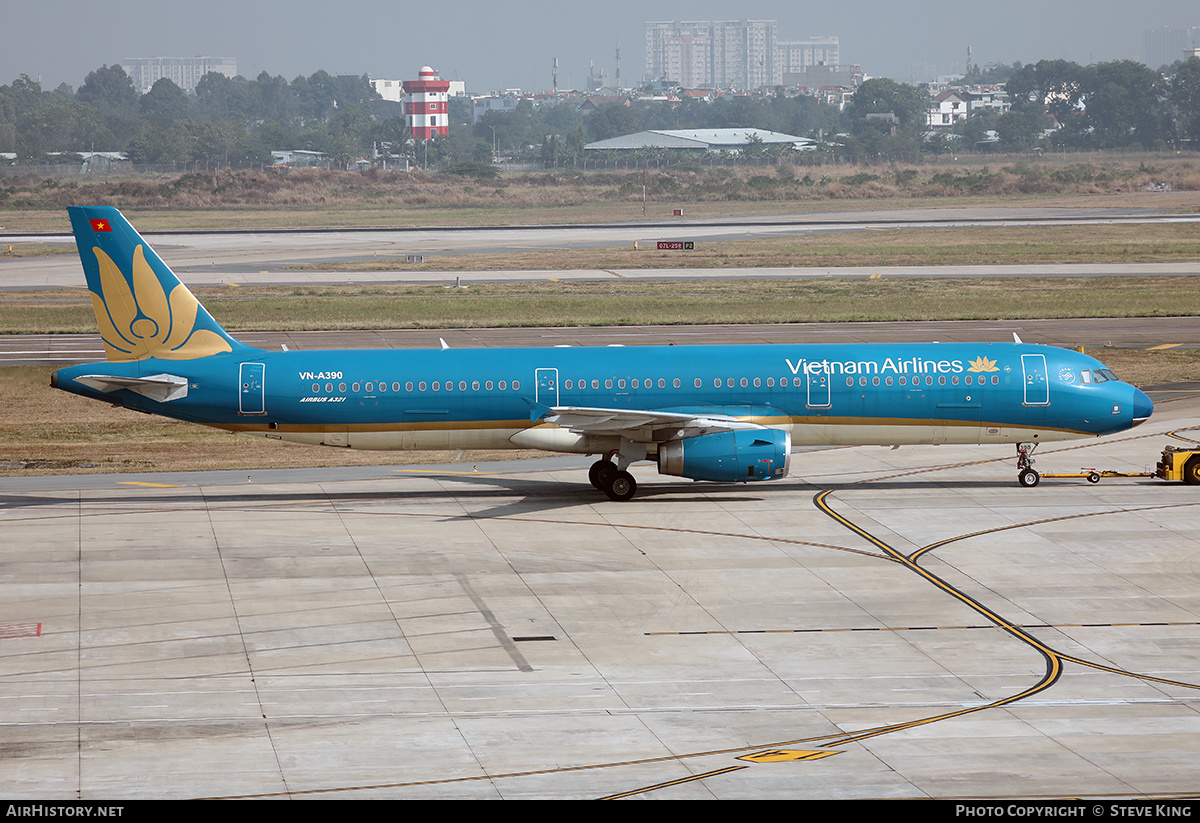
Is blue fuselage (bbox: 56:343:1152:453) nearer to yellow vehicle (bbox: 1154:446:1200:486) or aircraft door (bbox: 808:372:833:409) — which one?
aircraft door (bbox: 808:372:833:409)

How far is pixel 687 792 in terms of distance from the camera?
18703 millimetres

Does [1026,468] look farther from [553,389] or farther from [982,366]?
[553,389]

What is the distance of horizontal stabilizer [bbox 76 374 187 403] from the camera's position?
38.5 m

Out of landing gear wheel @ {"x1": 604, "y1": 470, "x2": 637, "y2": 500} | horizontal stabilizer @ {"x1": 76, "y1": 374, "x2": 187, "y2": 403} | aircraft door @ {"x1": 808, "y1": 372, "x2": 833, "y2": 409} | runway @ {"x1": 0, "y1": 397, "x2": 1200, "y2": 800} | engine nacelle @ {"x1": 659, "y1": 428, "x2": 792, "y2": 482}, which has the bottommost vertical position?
runway @ {"x1": 0, "y1": 397, "x2": 1200, "y2": 800}

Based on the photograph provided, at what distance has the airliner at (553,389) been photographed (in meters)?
39.2

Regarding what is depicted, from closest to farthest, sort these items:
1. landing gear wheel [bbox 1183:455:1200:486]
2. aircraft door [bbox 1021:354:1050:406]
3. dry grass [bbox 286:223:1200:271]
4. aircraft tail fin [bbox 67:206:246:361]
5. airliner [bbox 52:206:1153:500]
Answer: aircraft tail fin [bbox 67:206:246:361] < airliner [bbox 52:206:1153:500] < aircraft door [bbox 1021:354:1050:406] < landing gear wheel [bbox 1183:455:1200:486] < dry grass [bbox 286:223:1200:271]

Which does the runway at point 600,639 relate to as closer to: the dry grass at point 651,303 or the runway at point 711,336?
the runway at point 711,336

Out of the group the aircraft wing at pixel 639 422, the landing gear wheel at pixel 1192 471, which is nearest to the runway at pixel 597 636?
the landing gear wheel at pixel 1192 471

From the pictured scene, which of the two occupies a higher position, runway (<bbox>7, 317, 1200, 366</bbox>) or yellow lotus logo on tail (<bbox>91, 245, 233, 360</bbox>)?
yellow lotus logo on tail (<bbox>91, 245, 233, 360</bbox>)

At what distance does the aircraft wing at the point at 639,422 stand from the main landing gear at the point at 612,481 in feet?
5.11

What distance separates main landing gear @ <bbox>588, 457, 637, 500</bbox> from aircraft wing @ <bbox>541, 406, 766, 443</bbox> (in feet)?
5.11

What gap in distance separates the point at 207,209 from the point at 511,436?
16547cm

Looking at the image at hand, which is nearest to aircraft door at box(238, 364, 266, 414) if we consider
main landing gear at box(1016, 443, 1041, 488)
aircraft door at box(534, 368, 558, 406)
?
aircraft door at box(534, 368, 558, 406)

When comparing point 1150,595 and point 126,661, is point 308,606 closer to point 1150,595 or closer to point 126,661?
point 126,661
